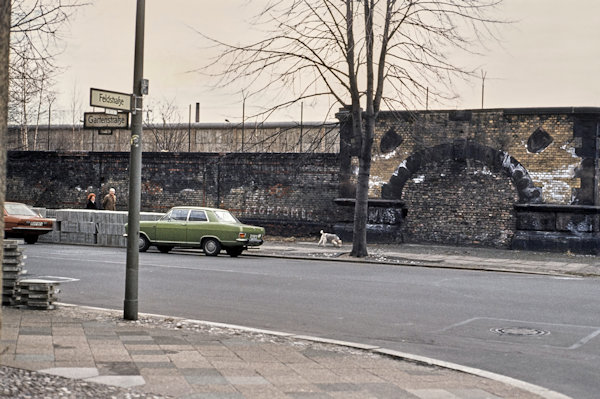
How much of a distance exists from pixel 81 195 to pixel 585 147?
21477mm

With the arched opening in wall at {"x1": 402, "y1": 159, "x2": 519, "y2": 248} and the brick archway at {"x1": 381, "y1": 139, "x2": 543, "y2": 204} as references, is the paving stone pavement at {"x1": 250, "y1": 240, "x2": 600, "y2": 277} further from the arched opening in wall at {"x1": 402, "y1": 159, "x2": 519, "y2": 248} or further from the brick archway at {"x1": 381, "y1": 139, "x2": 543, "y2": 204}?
the brick archway at {"x1": 381, "y1": 139, "x2": 543, "y2": 204}

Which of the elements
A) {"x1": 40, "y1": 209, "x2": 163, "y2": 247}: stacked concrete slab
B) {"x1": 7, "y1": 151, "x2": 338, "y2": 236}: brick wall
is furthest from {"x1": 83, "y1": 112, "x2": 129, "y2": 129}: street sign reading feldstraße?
{"x1": 7, "y1": 151, "x2": 338, "y2": 236}: brick wall

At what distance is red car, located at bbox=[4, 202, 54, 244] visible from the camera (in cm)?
2616

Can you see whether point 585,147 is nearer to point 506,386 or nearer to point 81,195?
point 506,386

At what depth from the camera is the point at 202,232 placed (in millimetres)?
23031

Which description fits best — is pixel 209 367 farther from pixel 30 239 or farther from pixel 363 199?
pixel 30 239

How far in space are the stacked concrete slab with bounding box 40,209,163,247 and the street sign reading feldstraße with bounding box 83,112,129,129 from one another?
15.9 metres

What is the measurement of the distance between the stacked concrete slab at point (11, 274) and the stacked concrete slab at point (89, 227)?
14.3 m

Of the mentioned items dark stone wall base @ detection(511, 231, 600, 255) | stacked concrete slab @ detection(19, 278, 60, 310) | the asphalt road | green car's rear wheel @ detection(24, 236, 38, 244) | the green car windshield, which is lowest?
green car's rear wheel @ detection(24, 236, 38, 244)

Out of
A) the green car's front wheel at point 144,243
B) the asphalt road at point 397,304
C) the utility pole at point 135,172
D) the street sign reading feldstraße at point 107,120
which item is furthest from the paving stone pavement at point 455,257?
the street sign reading feldstraße at point 107,120

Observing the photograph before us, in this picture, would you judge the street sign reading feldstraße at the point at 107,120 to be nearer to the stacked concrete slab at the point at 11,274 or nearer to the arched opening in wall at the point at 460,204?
the stacked concrete slab at the point at 11,274

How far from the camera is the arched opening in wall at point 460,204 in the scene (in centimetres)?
2594

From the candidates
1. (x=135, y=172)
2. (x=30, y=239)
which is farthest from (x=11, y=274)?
(x=30, y=239)

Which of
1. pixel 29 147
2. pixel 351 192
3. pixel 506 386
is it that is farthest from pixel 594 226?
pixel 29 147
